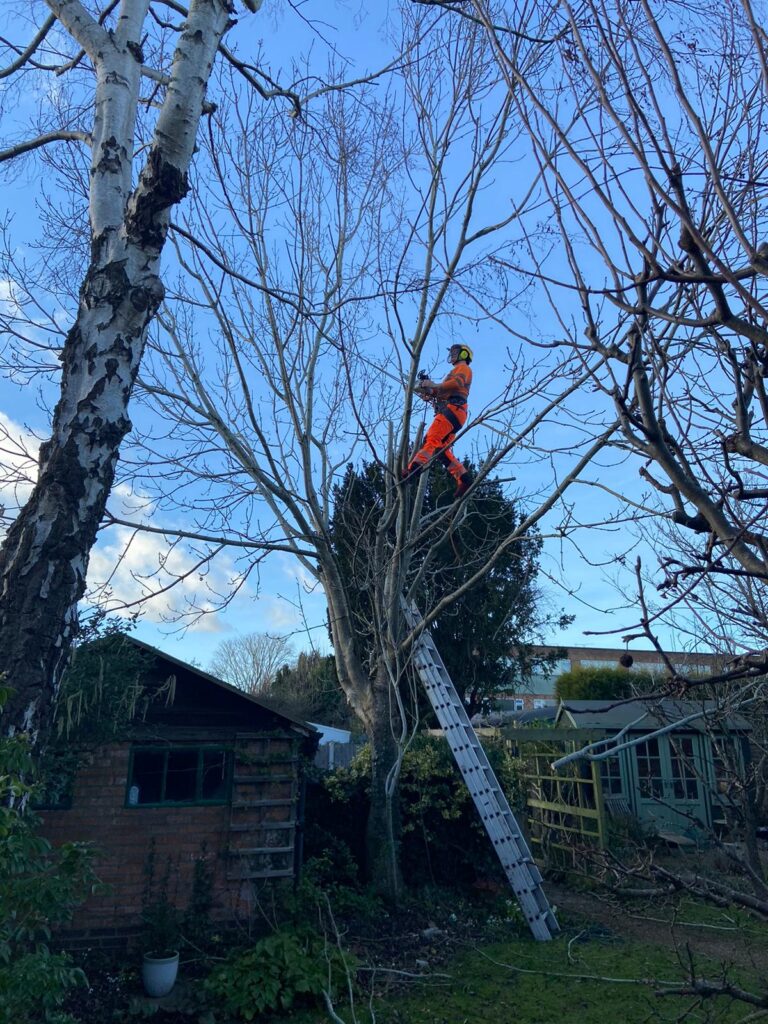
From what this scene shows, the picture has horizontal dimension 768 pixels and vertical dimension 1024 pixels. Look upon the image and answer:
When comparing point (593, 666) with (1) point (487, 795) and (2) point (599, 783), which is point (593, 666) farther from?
(1) point (487, 795)

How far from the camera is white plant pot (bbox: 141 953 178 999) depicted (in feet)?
25.0

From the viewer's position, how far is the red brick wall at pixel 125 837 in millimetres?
8711

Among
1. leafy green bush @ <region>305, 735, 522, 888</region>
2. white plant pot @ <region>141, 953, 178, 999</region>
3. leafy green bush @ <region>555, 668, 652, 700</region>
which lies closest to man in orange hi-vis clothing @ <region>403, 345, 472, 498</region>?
leafy green bush @ <region>305, 735, 522, 888</region>

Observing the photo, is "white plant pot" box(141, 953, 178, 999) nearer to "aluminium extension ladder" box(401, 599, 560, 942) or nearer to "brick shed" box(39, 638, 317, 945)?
"brick shed" box(39, 638, 317, 945)

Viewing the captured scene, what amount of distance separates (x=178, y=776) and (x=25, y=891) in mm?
6747

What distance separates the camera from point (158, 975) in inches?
301

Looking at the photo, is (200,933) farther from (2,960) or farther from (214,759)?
(2,960)

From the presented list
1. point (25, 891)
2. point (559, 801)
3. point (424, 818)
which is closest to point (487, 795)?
point (424, 818)

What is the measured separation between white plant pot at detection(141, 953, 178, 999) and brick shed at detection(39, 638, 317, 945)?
109cm

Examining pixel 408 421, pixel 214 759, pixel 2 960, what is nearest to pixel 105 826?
pixel 214 759

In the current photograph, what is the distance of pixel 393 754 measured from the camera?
10.5m

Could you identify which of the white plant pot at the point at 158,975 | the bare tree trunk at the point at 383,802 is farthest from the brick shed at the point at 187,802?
the white plant pot at the point at 158,975

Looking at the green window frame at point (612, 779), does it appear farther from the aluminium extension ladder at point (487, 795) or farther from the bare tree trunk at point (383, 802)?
the bare tree trunk at point (383, 802)

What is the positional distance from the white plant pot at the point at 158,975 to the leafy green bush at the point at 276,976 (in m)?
0.39
